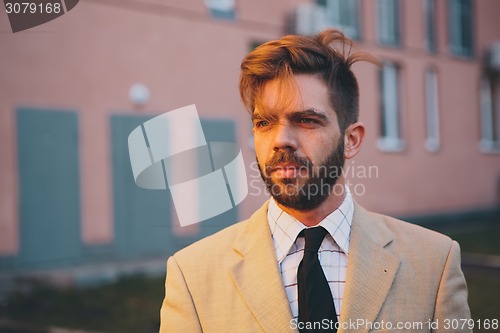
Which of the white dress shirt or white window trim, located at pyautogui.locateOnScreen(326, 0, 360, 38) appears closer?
Answer: the white dress shirt

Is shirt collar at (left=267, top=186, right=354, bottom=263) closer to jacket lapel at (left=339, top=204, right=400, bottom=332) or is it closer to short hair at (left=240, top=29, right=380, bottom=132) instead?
jacket lapel at (left=339, top=204, right=400, bottom=332)

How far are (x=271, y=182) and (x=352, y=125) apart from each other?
42 cm

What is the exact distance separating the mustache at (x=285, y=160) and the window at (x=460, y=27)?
14491 millimetres

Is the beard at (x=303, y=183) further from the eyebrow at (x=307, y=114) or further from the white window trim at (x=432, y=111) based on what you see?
the white window trim at (x=432, y=111)

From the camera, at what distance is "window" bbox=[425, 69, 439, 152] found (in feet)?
47.0

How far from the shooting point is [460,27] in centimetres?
1551

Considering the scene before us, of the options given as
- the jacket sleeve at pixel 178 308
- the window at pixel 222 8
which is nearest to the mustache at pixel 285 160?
the jacket sleeve at pixel 178 308

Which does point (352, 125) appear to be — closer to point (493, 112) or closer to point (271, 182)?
point (271, 182)

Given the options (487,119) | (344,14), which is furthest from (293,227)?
(487,119)

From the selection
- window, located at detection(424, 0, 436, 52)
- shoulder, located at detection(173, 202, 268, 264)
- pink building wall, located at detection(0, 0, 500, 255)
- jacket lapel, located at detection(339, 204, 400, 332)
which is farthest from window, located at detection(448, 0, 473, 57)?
shoulder, located at detection(173, 202, 268, 264)

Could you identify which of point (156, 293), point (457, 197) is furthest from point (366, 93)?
point (156, 293)

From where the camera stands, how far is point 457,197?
15.0m

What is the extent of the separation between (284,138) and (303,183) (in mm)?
163

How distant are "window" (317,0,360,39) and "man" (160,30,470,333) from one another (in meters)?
11.0
